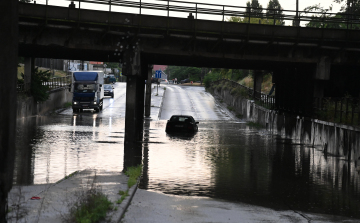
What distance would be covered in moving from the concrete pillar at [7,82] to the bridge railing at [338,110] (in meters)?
20.5

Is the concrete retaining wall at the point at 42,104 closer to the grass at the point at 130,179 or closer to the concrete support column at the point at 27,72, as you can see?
the concrete support column at the point at 27,72

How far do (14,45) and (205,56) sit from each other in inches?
970

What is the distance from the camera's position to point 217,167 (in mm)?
18844

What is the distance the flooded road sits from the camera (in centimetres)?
1314

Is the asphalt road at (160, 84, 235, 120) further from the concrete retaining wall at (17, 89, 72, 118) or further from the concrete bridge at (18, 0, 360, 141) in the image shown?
the concrete bridge at (18, 0, 360, 141)

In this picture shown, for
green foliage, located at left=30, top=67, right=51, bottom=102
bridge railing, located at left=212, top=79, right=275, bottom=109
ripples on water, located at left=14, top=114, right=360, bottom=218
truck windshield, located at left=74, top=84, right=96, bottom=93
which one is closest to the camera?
ripples on water, located at left=14, top=114, right=360, bottom=218

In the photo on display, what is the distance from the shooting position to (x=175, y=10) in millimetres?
29734

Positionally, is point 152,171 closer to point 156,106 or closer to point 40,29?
point 40,29

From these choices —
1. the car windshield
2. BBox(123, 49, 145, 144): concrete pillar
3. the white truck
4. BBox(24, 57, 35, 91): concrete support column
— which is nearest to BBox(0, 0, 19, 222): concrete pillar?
BBox(123, 49, 145, 144): concrete pillar

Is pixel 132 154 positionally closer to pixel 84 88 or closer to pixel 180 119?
pixel 180 119

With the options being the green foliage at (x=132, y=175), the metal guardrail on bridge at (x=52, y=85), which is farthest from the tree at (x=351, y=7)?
the green foliage at (x=132, y=175)

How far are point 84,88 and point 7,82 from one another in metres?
45.7

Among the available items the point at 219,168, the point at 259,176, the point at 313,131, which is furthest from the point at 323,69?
the point at 259,176

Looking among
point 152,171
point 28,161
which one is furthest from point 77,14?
point 152,171
